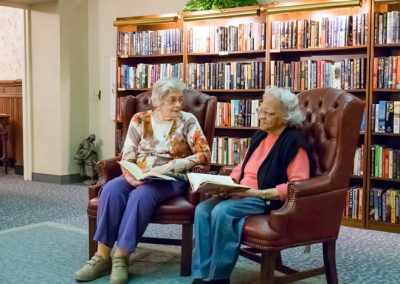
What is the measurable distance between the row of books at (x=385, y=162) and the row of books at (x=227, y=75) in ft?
3.89

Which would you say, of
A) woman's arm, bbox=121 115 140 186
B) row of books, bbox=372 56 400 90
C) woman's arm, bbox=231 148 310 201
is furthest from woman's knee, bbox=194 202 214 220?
row of books, bbox=372 56 400 90

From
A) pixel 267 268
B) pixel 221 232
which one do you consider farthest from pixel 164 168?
pixel 267 268

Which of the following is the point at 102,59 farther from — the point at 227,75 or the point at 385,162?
the point at 385,162

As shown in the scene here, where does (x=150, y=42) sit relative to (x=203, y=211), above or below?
above

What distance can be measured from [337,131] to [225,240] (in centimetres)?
77

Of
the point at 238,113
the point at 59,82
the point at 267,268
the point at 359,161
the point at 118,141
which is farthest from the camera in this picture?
the point at 59,82

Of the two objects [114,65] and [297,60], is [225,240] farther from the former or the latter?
[114,65]

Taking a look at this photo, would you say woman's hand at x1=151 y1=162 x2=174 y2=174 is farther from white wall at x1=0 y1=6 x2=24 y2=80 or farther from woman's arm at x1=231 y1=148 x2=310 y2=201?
white wall at x1=0 y1=6 x2=24 y2=80

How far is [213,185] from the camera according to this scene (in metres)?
2.61

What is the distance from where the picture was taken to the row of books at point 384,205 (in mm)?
4305

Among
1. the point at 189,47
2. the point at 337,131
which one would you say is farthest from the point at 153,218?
the point at 189,47

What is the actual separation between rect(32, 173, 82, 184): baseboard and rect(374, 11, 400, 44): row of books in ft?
12.8

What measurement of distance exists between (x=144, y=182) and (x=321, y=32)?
2.30 metres

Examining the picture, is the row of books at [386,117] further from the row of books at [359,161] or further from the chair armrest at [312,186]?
the chair armrest at [312,186]
